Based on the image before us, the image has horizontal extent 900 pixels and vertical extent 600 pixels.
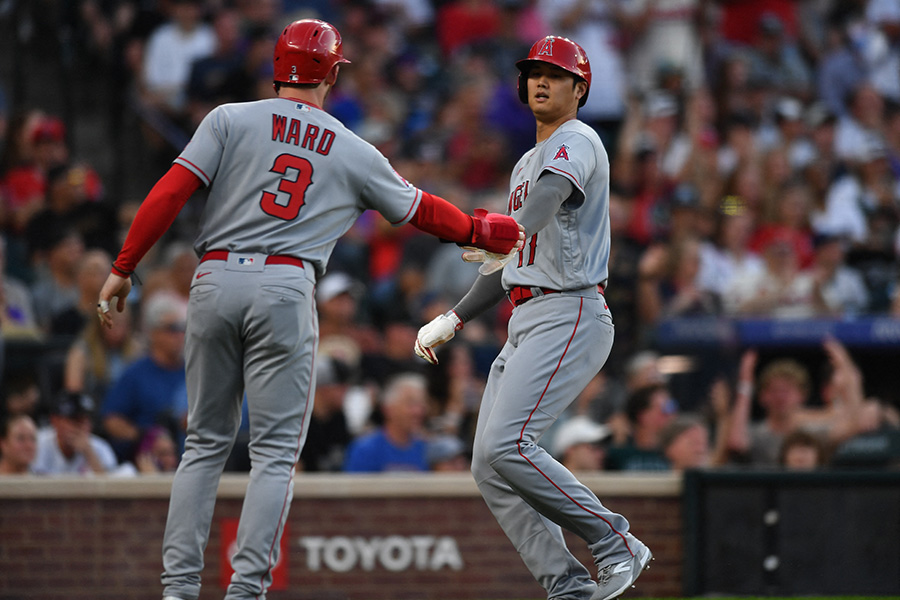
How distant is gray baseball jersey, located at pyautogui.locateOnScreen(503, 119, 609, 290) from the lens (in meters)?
4.41

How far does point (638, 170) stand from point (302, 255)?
7056 millimetres

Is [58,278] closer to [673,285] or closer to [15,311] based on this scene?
[15,311]

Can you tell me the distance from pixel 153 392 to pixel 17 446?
38.8 inches

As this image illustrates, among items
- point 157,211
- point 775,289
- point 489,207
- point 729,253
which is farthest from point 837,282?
point 157,211

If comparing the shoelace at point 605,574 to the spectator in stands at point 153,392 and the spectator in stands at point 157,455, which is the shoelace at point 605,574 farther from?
the spectator in stands at point 153,392

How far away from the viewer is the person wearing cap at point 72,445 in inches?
264

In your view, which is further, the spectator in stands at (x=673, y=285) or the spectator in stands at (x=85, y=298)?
the spectator in stands at (x=673, y=285)

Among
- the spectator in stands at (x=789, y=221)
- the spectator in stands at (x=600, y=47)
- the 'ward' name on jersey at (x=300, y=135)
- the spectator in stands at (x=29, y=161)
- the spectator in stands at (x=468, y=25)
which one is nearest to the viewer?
the 'ward' name on jersey at (x=300, y=135)

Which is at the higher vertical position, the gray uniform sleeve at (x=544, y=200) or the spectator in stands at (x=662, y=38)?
the spectator in stands at (x=662, y=38)

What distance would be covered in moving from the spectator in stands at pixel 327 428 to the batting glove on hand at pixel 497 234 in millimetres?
3149

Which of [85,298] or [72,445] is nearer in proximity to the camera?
[72,445]

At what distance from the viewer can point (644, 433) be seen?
7.57m

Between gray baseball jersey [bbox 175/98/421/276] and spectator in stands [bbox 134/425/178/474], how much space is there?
2.93 metres

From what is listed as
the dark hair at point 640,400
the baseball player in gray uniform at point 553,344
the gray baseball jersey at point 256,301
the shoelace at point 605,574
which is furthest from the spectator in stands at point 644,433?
the gray baseball jersey at point 256,301
